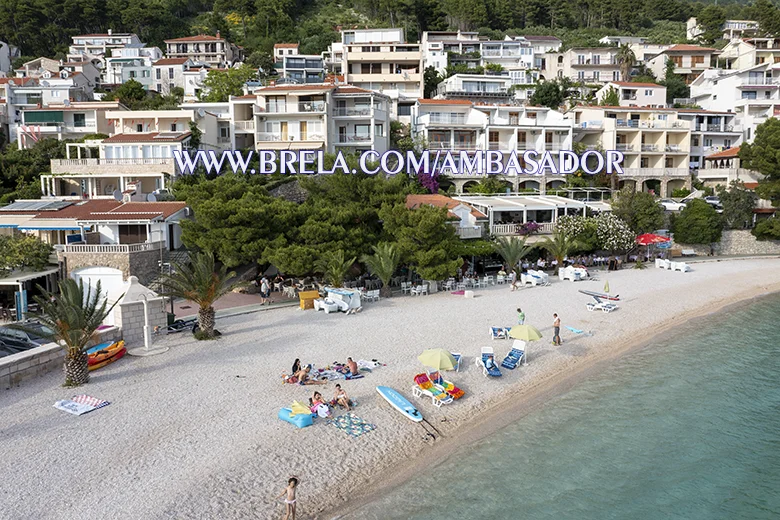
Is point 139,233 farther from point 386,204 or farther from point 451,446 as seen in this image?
point 451,446

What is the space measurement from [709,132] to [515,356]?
1836 inches

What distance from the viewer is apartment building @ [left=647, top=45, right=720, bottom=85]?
78438 millimetres

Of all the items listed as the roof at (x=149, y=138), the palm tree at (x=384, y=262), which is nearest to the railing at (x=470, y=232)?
the palm tree at (x=384, y=262)

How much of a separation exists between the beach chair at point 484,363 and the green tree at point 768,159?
3338cm

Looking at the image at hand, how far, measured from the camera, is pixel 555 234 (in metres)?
35.8

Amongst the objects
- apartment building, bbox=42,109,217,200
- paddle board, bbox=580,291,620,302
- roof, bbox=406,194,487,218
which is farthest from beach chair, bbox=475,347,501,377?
apartment building, bbox=42,109,217,200

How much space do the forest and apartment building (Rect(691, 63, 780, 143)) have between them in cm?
2999

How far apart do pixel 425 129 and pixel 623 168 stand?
57.6 feet

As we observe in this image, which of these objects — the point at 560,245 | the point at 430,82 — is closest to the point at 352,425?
the point at 560,245

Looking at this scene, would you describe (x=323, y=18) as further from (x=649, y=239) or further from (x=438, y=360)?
(x=438, y=360)

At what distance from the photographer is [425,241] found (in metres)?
29.2

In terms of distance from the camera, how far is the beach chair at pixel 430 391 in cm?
1694

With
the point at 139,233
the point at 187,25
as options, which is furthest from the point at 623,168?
the point at 187,25

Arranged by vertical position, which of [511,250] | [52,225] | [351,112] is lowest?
[511,250]
